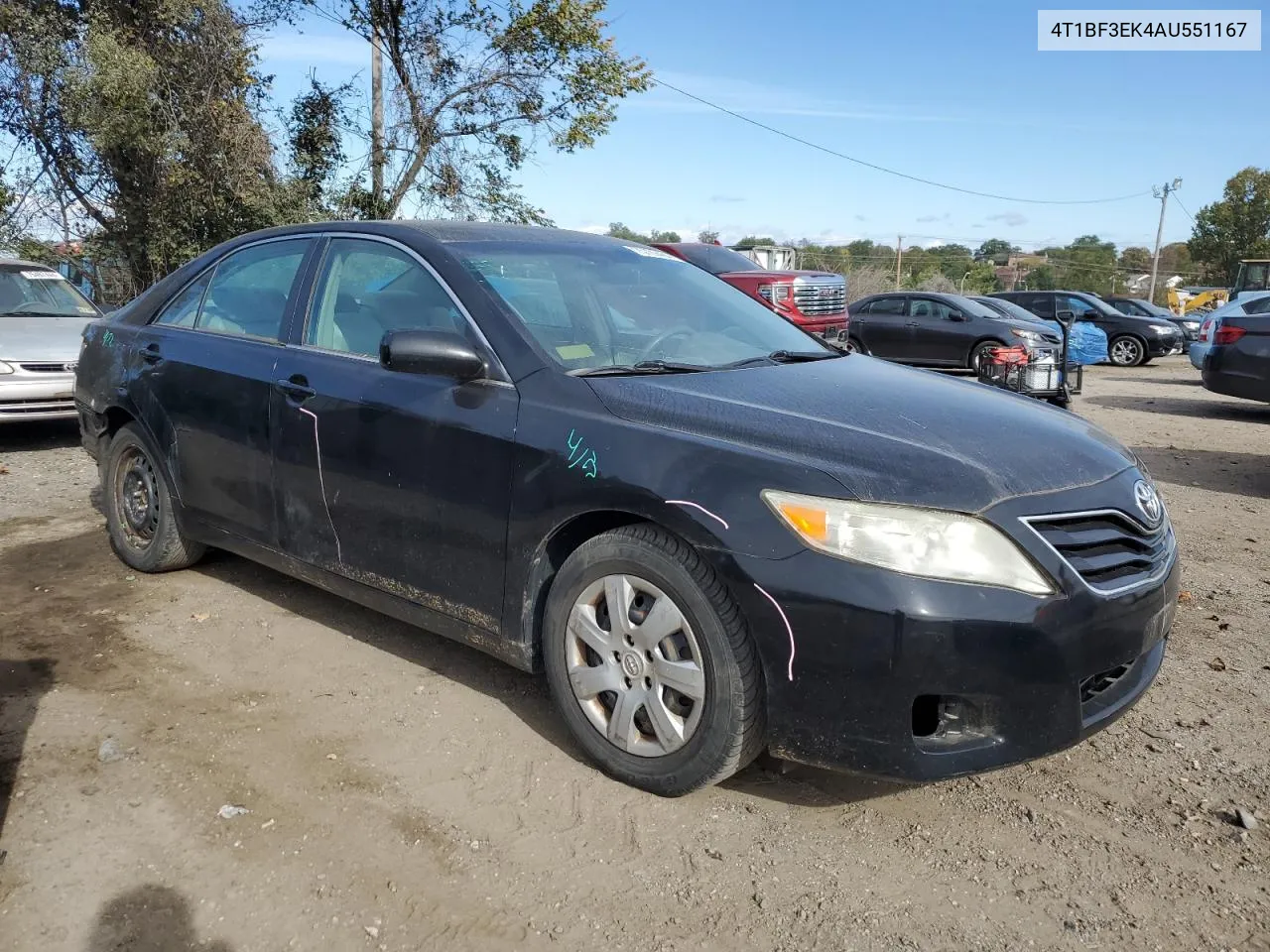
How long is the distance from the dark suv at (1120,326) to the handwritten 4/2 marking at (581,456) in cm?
2011

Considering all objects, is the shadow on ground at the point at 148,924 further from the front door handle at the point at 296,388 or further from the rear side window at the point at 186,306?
the rear side window at the point at 186,306

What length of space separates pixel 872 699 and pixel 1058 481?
82 centimetres

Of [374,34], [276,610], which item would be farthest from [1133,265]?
[276,610]

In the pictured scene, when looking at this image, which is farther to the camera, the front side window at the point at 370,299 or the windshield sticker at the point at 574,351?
the front side window at the point at 370,299

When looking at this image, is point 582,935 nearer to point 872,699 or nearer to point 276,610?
point 872,699

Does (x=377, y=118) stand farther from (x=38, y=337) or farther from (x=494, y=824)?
(x=494, y=824)

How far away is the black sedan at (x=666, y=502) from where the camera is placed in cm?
253

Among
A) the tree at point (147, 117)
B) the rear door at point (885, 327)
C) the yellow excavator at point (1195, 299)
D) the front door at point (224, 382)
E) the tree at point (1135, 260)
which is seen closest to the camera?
the front door at point (224, 382)

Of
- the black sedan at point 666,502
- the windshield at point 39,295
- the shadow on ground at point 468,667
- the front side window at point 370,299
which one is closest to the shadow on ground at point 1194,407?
the black sedan at point 666,502

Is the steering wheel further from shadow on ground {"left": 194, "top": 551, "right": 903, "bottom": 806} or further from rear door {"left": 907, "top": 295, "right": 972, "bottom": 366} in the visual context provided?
rear door {"left": 907, "top": 295, "right": 972, "bottom": 366}

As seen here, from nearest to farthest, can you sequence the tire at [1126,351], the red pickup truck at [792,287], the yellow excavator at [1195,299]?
the red pickup truck at [792,287], the tire at [1126,351], the yellow excavator at [1195,299]

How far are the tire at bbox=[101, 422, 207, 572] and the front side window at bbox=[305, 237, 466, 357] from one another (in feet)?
4.35

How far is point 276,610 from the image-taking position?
448 centimetres

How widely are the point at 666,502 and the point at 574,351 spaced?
2.65 feet
